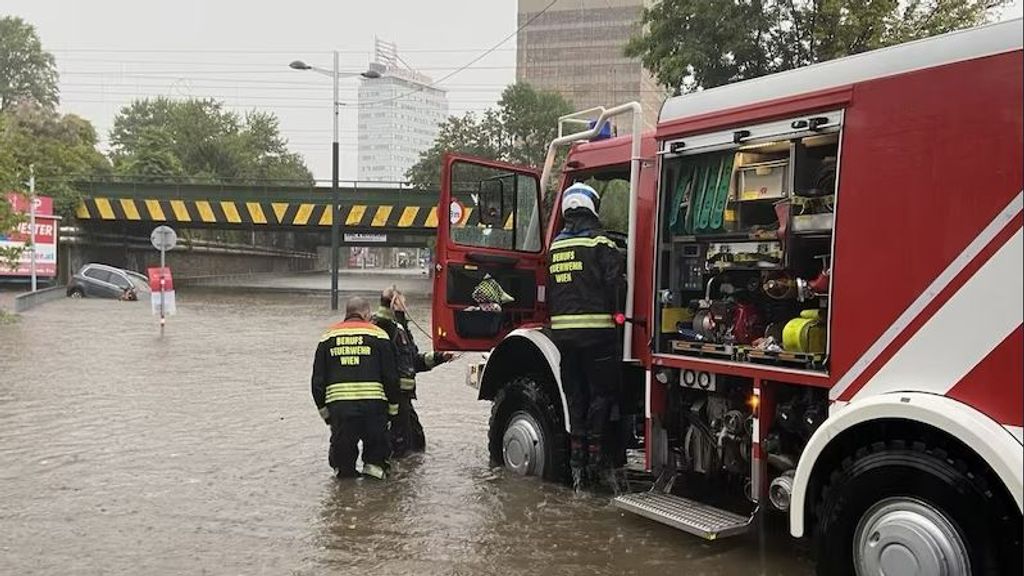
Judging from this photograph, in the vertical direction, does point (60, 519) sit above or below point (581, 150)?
below

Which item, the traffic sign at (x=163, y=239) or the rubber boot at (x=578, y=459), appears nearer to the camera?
the rubber boot at (x=578, y=459)

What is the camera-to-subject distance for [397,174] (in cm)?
5738

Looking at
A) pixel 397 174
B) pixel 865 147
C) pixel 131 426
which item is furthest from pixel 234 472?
pixel 397 174

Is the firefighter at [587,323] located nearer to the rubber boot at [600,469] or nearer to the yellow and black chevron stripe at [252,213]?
Result: the rubber boot at [600,469]

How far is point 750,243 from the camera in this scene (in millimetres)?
5195

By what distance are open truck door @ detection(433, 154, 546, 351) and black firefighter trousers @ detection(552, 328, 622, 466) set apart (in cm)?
98

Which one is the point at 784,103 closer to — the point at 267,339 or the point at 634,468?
the point at 634,468

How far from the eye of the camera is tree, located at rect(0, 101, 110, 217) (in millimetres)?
23266

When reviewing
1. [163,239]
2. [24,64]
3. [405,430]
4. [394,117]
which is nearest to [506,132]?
[394,117]

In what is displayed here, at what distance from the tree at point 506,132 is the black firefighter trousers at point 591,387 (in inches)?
1659

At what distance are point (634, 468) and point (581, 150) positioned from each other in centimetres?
231

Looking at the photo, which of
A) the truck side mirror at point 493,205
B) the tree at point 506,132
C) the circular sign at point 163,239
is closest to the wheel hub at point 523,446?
the truck side mirror at point 493,205

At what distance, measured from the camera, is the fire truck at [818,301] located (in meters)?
3.72

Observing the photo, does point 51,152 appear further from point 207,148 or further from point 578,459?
point 578,459
